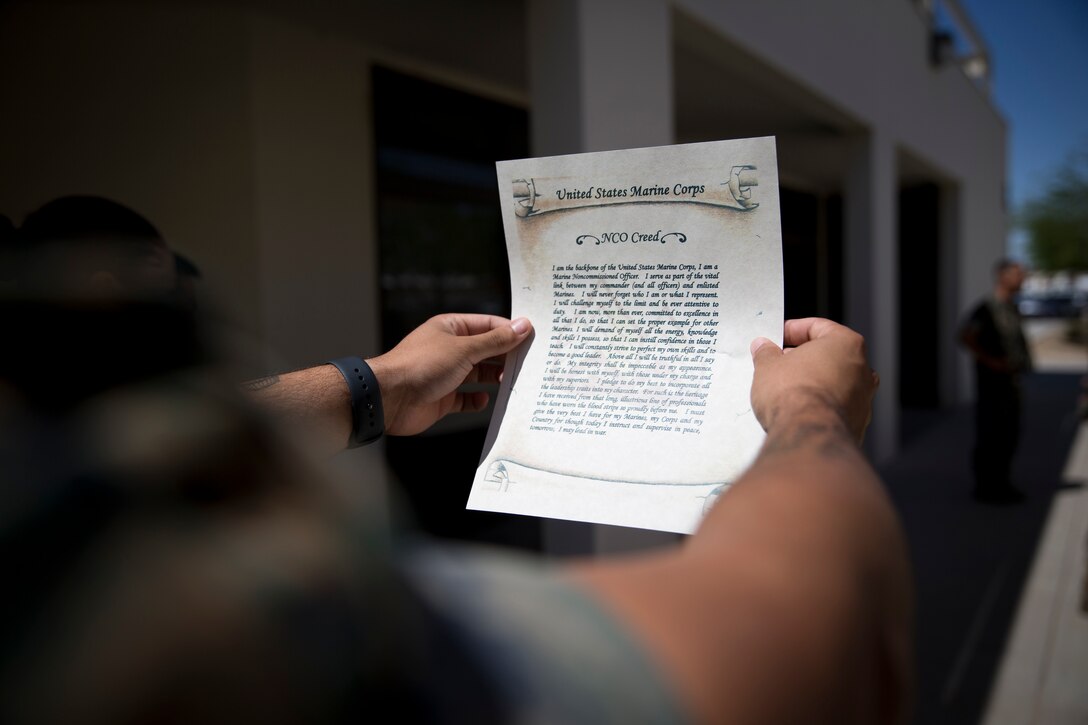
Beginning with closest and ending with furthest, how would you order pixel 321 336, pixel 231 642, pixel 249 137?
pixel 231 642 → pixel 249 137 → pixel 321 336

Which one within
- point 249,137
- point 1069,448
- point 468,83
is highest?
point 468,83

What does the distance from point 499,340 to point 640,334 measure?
0.87 ft

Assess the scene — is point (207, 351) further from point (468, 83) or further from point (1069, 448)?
point (1069, 448)

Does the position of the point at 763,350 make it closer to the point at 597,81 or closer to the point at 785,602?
the point at 785,602

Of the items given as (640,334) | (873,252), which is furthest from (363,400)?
(873,252)

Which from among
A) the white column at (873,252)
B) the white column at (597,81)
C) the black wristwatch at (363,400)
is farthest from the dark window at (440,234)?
the black wristwatch at (363,400)

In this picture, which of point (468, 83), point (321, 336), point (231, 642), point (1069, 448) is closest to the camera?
point (231, 642)

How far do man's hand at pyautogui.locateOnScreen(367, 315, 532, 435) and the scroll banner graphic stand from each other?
215mm

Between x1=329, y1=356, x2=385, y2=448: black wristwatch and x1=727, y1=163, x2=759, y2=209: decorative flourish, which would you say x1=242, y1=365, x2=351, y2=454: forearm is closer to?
x1=329, y1=356, x2=385, y2=448: black wristwatch

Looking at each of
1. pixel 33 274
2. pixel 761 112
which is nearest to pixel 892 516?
pixel 33 274

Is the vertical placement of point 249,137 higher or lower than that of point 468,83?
lower

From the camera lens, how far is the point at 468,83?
16.7 feet

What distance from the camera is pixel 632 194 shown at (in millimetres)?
1146

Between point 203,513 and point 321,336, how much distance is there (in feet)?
13.0
